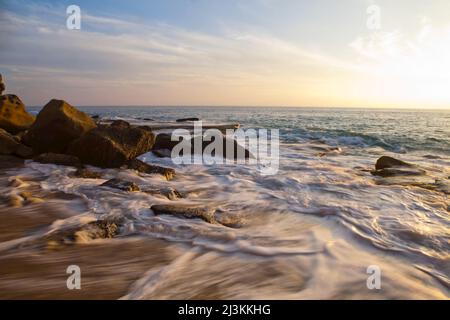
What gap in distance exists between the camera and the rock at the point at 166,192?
19.1 feet

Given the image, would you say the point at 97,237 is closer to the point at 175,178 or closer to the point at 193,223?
the point at 193,223

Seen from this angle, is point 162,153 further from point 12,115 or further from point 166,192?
point 12,115

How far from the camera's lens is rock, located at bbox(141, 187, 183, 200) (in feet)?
19.1

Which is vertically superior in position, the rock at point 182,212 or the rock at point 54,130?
the rock at point 54,130

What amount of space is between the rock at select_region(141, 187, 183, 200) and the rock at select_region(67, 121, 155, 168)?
6.46 ft

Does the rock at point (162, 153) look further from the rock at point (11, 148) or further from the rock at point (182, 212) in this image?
the rock at point (182, 212)

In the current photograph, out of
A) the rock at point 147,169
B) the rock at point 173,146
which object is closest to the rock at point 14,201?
the rock at point 147,169

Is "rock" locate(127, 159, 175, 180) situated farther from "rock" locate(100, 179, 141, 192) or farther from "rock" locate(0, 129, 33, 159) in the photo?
"rock" locate(0, 129, 33, 159)

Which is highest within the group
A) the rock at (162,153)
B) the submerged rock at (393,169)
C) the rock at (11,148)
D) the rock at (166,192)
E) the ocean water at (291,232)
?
the rock at (11,148)

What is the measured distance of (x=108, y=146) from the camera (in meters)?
7.57

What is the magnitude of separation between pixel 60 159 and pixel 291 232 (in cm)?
578

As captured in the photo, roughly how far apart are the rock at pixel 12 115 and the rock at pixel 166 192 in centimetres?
779

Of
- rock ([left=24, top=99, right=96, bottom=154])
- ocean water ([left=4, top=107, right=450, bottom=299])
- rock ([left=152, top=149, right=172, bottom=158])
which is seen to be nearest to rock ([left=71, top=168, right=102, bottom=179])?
ocean water ([left=4, top=107, right=450, bottom=299])
